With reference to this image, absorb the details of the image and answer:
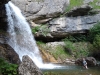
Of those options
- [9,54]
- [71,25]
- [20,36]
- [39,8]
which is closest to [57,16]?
[71,25]

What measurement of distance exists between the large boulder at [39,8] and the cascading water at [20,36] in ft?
2.19

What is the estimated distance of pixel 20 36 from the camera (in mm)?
22281

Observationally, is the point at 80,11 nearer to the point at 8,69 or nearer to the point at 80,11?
the point at 80,11

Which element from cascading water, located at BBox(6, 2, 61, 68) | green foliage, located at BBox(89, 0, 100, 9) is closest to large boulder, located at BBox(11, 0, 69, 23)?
cascading water, located at BBox(6, 2, 61, 68)

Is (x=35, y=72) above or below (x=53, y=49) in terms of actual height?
above

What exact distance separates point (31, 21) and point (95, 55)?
6.96 metres

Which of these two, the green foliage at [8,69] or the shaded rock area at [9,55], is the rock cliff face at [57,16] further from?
the green foliage at [8,69]

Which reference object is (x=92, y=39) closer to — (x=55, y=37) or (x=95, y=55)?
(x=95, y=55)

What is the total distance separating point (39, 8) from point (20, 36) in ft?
12.1

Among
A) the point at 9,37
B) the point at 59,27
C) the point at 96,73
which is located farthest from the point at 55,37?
the point at 96,73

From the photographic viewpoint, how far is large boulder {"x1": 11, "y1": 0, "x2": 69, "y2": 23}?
936 inches

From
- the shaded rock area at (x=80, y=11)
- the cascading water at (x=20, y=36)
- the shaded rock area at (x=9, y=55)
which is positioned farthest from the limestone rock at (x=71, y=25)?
the shaded rock area at (x=9, y=55)

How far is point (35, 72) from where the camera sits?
945 centimetres

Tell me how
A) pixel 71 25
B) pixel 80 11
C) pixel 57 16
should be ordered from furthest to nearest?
pixel 57 16 < pixel 71 25 < pixel 80 11
